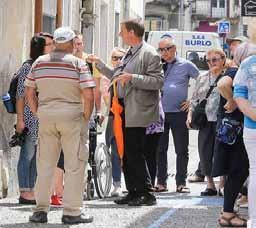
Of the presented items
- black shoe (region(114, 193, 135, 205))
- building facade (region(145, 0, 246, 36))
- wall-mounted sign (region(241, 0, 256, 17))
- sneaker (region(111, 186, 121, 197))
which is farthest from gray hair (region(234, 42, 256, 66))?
building facade (region(145, 0, 246, 36))

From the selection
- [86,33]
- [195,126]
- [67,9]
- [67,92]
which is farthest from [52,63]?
[86,33]

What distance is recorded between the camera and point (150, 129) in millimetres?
9969

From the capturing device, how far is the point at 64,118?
792cm

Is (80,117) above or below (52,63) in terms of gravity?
below

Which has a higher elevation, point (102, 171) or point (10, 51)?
point (10, 51)

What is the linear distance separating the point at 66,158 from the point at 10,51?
310cm

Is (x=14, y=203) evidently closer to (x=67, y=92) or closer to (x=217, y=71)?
(x=67, y=92)

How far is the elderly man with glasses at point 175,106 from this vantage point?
1092cm

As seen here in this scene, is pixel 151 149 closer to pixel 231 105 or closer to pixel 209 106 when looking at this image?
pixel 209 106

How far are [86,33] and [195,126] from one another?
30.2 feet

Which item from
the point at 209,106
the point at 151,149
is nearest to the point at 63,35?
the point at 151,149

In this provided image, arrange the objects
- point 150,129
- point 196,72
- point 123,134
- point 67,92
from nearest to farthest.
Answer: point 67,92 → point 123,134 → point 150,129 → point 196,72

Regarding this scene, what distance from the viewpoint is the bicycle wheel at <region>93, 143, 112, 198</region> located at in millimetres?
9967

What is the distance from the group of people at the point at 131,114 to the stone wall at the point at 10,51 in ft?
2.82
